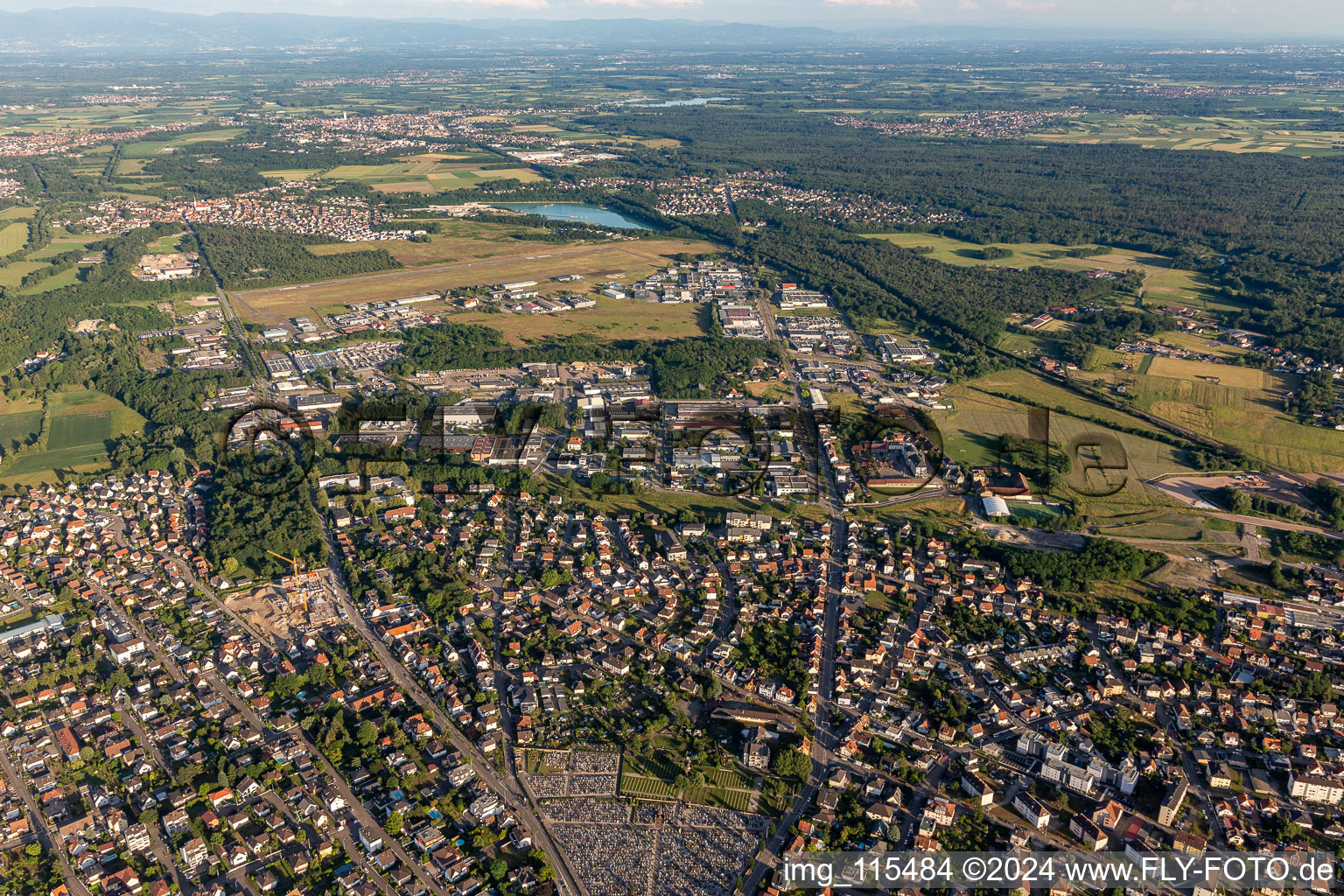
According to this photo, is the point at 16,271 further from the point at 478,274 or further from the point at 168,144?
the point at 168,144

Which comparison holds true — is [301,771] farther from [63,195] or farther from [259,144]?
[259,144]

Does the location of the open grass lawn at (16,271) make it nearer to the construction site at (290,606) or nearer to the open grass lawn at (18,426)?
the open grass lawn at (18,426)

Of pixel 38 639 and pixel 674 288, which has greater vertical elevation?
pixel 674 288

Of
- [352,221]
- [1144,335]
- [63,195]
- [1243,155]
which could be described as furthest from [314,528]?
[1243,155]

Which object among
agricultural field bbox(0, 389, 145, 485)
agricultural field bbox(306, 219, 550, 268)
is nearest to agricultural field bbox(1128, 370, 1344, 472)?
agricultural field bbox(306, 219, 550, 268)

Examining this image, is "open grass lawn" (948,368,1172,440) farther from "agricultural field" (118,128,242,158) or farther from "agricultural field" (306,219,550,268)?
"agricultural field" (118,128,242,158)

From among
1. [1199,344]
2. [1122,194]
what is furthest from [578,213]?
[1199,344]
